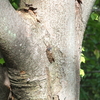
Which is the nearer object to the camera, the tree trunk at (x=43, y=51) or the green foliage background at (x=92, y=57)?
the tree trunk at (x=43, y=51)

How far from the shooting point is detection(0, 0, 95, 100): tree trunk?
0.99 m

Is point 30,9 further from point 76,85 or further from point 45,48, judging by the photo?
point 76,85

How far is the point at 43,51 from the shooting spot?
1.07 metres

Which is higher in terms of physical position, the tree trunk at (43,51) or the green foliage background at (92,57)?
the tree trunk at (43,51)

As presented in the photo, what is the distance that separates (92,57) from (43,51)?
421cm

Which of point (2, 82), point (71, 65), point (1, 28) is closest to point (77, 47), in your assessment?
point (71, 65)

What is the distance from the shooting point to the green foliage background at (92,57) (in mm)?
2609

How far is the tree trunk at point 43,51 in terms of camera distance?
3.25ft

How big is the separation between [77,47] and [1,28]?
0.45 metres

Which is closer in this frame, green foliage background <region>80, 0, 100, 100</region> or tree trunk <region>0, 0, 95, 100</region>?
tree trunk <region>0, 0, 95, 100</region>

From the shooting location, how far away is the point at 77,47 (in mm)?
1229

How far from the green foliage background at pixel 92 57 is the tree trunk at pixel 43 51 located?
838mm

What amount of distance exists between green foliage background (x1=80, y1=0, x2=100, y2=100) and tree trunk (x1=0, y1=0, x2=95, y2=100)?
84cm

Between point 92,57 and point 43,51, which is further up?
point 43,51
